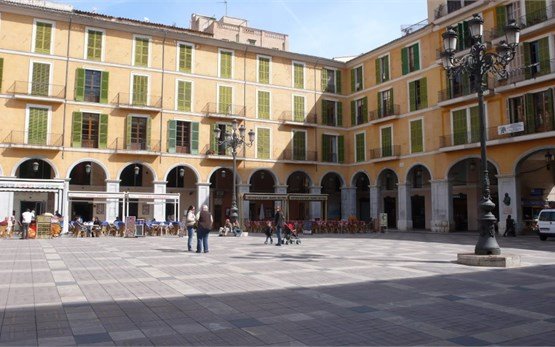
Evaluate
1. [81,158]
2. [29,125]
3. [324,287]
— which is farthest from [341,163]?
[324,287]

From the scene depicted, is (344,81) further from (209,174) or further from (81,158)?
(81,158)

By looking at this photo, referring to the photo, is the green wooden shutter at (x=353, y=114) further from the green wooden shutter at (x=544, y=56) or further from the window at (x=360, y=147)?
the green wooden shutter at (x=544, y=56)

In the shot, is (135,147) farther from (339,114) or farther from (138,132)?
(339,114)

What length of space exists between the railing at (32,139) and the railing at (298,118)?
15.9m

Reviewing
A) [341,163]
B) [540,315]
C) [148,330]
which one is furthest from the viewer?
[341,163]

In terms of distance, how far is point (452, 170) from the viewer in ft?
103

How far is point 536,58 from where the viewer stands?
2575cm

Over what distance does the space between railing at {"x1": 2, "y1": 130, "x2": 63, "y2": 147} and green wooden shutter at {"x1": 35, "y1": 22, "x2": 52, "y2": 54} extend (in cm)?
533

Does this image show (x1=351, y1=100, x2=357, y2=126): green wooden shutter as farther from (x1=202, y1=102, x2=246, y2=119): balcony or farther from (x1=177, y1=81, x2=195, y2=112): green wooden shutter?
(x1=177, y1=81, x2=195, y2=112): green wooden shutter

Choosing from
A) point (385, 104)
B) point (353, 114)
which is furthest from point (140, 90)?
point (385, 104)

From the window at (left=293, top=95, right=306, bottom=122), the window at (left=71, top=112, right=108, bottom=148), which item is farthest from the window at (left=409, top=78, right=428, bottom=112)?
the window at (left=71, top=112, right=108, bottom=148)

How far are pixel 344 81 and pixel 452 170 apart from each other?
12.9 meters

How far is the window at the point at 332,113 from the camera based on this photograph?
126 feet

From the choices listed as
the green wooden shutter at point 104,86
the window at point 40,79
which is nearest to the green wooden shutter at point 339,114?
the green wooden shutter at point 104,86
